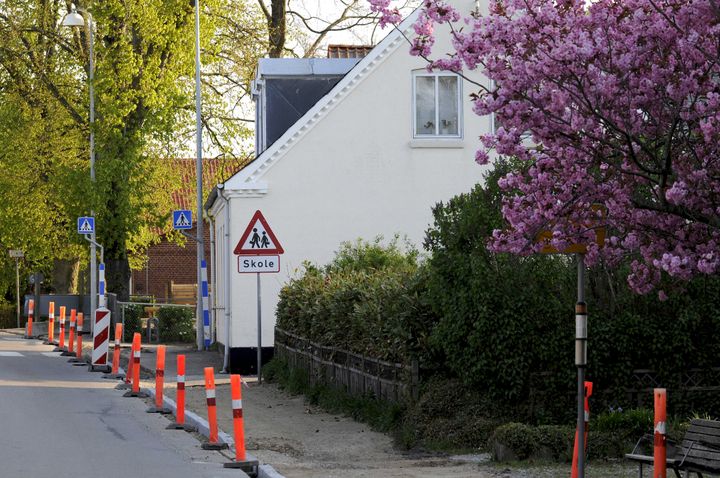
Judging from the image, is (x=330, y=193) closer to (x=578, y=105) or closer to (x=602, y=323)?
(x=602, y=323)

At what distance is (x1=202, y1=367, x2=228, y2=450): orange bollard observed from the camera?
14.8m

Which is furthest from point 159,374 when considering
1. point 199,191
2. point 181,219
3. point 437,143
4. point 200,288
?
point 199,191

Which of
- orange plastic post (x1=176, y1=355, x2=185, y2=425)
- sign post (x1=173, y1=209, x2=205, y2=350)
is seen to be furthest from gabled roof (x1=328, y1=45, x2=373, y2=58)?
orange plastic post (x1=176, y1=355, x2=185, y2=425)

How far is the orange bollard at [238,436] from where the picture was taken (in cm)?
1370

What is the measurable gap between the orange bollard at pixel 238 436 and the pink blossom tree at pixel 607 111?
4395 mm

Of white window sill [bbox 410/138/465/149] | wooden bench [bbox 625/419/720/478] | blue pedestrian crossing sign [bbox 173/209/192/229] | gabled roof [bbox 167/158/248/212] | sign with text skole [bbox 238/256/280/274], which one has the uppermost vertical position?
gabled roof [bbox 167/158/248/212]

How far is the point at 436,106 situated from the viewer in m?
28.4

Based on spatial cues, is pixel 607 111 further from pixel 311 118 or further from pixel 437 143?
pixel 437 143

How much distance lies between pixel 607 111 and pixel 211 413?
7.24 metres

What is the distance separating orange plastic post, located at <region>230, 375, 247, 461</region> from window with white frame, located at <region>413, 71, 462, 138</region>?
15025mm

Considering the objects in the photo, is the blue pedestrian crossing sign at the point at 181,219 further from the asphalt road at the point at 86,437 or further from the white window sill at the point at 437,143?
the asphalt road at the point at 86,437

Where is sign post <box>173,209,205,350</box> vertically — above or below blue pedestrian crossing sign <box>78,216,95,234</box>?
below

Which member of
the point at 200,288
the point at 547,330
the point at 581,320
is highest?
the point at 581,320

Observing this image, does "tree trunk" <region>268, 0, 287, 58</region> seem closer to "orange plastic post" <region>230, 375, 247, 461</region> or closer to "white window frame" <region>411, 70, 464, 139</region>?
"white window frame" <region>411, 70, 464, 139</region>
